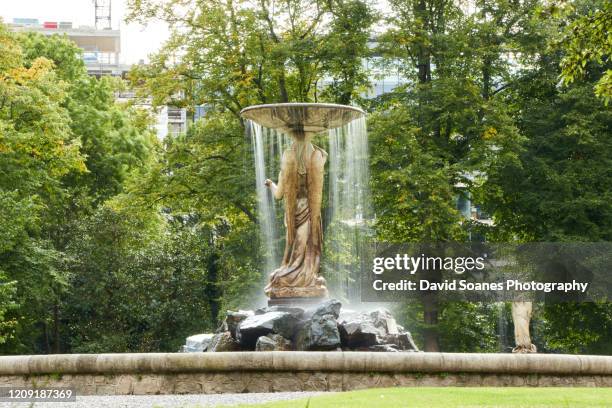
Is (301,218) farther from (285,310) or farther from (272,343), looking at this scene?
(272,343)

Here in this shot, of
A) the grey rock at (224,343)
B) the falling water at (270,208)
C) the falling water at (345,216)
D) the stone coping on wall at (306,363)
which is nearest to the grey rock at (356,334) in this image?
the grey rock at (224,343)

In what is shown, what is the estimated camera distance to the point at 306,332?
17.1 meters

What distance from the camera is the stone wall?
46.5 feet

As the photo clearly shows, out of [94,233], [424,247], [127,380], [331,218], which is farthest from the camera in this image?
[94,233]

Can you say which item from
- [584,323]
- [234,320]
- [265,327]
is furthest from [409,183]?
[265,327]

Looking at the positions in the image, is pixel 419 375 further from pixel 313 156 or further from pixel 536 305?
pixel 536 305

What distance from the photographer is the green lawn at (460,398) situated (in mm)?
11117

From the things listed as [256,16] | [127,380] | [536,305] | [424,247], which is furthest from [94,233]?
[127,380]

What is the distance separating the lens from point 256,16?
1185 inches

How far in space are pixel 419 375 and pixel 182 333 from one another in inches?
914

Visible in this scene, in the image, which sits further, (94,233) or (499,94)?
(94,233)

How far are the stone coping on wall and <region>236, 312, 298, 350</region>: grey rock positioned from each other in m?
3.04

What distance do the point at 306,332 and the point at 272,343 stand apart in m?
0.58

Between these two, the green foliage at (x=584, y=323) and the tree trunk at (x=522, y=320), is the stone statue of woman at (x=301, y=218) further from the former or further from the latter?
the green foliage at (x=584, y=323)
